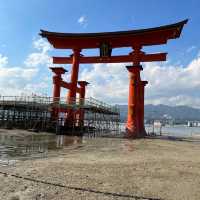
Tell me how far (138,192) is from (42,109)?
933 inches

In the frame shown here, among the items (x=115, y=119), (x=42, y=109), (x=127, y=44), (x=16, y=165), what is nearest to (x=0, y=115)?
(x=42, y=109)

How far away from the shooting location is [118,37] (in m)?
27.9

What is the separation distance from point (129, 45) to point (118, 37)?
137 centimetres

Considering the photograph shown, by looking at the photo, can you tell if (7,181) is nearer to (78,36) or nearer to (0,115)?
(78,36)

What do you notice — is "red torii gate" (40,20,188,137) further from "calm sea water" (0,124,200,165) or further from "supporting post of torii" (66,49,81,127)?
"calm sea water" (0,124,200,165)

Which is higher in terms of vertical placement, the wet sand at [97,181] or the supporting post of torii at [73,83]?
the supporting post of torii at [73,83]

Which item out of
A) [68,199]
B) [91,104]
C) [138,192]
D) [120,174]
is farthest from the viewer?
[91,104]

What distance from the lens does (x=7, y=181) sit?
288 inches

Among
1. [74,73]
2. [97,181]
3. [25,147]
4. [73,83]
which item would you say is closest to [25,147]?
[25,147]

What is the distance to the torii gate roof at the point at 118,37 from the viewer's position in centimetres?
2622

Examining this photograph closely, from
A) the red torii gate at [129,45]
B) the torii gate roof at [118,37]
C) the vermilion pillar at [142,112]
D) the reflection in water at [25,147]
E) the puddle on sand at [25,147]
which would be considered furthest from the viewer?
the vermilion pillar at [142,112]

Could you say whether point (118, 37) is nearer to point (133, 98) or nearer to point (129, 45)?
point (129, 45)

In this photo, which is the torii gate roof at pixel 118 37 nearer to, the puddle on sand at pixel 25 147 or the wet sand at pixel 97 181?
the puddle on sand at pixel 25 147

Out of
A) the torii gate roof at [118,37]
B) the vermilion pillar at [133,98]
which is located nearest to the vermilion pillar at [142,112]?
the vermilion pillar at [133,98]
